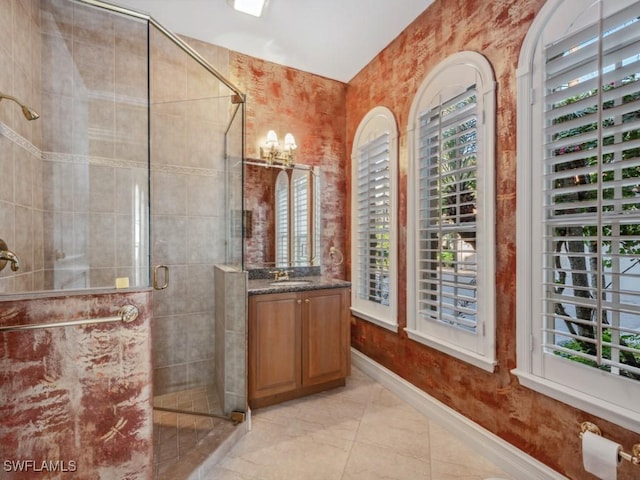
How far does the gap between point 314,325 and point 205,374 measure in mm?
961

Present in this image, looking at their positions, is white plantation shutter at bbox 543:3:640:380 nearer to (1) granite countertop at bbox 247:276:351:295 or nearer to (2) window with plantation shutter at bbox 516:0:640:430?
(2) window with plantation shutter at bbox 516:0:640:430

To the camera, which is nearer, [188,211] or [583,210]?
[583,210]

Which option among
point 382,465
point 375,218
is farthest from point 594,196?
point 382,465

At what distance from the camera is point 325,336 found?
255 cm

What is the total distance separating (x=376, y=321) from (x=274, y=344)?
0.97 m

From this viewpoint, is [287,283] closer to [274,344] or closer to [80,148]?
[274,344]

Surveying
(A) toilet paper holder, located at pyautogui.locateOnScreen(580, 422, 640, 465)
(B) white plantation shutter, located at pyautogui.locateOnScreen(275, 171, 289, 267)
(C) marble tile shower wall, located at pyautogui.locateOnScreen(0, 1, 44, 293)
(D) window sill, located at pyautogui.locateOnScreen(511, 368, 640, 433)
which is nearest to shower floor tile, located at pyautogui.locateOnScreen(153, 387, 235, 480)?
(C) marble tile shower wall, located at pyautogui.locateOnScreen(0, 1, 44, 293)

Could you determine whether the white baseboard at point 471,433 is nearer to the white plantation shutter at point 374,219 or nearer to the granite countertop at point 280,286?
the white plantation shutter at point 374,219

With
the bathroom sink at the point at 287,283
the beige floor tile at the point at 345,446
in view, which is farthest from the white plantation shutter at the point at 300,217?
the beige floor tile at the point at 345,446

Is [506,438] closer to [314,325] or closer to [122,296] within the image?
[314,325]

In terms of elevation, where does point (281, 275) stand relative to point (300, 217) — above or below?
below

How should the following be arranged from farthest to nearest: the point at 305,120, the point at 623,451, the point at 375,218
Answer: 1. the point at 305,120
2. the point at 375,218
3. the point at 623,451

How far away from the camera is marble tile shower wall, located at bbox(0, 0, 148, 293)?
1.69m

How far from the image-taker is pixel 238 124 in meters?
2.46
